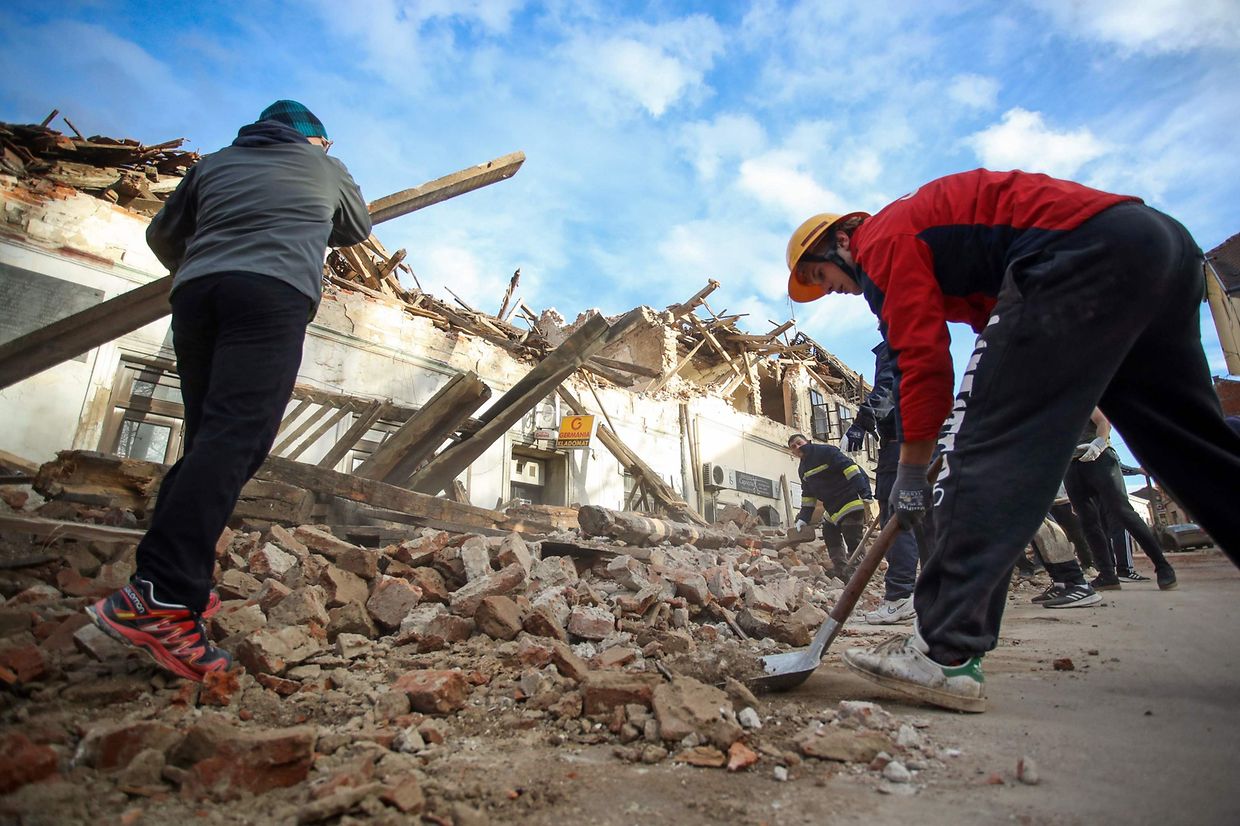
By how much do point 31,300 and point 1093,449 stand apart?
10.8 m

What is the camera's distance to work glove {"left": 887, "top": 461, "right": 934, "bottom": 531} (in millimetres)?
1840

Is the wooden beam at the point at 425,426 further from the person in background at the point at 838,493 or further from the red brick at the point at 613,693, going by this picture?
the person in background at the point at 838,493

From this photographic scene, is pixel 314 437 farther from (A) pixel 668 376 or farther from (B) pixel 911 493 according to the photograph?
(A) pixel 668 376

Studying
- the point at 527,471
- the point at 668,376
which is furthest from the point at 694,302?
the point at 527,471

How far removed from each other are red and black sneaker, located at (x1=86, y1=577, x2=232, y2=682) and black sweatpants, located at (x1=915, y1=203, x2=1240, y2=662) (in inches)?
73.6

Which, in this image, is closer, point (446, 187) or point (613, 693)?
point (613, 693)

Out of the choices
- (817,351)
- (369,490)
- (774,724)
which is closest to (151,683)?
(774,724)

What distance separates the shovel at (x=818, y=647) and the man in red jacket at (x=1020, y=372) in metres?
0.18

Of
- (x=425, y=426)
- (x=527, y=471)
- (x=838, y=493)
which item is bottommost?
(x=838, y=493)

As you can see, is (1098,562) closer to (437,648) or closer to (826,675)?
(826,675)

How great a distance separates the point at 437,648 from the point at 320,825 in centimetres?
118

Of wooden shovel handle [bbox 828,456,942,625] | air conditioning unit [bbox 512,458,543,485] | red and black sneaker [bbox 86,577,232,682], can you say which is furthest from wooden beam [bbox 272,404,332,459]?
wooden shovel handle [bbox 828,456,942,625]

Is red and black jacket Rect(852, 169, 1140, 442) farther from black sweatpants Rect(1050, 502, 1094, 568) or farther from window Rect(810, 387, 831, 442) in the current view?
window Rect(810, 387, 831, 442)

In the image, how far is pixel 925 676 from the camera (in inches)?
60.2
